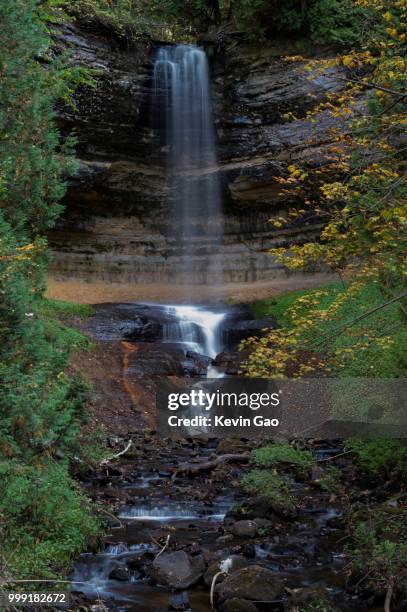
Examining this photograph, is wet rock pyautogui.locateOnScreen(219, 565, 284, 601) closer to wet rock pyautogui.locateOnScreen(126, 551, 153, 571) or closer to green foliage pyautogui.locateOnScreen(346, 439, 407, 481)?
wet rock pyautogui.locateOnScreen(126, 551, 153, 571)

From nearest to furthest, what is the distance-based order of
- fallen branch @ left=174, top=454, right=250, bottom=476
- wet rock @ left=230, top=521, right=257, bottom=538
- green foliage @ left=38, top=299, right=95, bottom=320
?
wet rock @ left=230, top=521, right=257, bottom=538, fallen branch @ left=174, top=454, right=250, bottom=476, green foliage @ left=38, top=299, right=95, bottom=320

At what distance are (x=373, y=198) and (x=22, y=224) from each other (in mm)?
3908

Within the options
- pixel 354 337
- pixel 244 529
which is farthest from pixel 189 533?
pixel 354 337

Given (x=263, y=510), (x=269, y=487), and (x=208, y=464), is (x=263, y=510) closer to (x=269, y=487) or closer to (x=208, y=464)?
(x=269, y=487)

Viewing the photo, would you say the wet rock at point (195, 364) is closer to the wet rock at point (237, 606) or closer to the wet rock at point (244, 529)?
the wet rock at point (244, 529)

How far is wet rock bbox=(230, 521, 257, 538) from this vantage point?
26.4 feet

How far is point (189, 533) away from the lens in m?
8.21

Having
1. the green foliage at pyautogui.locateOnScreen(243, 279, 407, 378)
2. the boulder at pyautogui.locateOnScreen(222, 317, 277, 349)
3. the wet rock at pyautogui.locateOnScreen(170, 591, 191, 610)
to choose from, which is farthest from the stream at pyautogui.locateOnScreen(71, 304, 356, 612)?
the boulder at pyautogui.locateOnScreen(222, 317, 277, 349)

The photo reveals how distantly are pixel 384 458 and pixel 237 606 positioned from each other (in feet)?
13.6

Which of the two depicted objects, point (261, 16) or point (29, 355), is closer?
point (29, 355)

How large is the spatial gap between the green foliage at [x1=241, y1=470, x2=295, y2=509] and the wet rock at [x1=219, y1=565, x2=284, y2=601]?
2312 mm

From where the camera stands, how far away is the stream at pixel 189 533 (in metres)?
6.55

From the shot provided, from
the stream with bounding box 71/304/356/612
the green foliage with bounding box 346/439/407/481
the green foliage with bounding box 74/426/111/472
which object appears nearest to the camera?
the stream with bounding box 71/304/356/612

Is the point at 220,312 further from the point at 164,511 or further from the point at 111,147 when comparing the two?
the point at 164,511
